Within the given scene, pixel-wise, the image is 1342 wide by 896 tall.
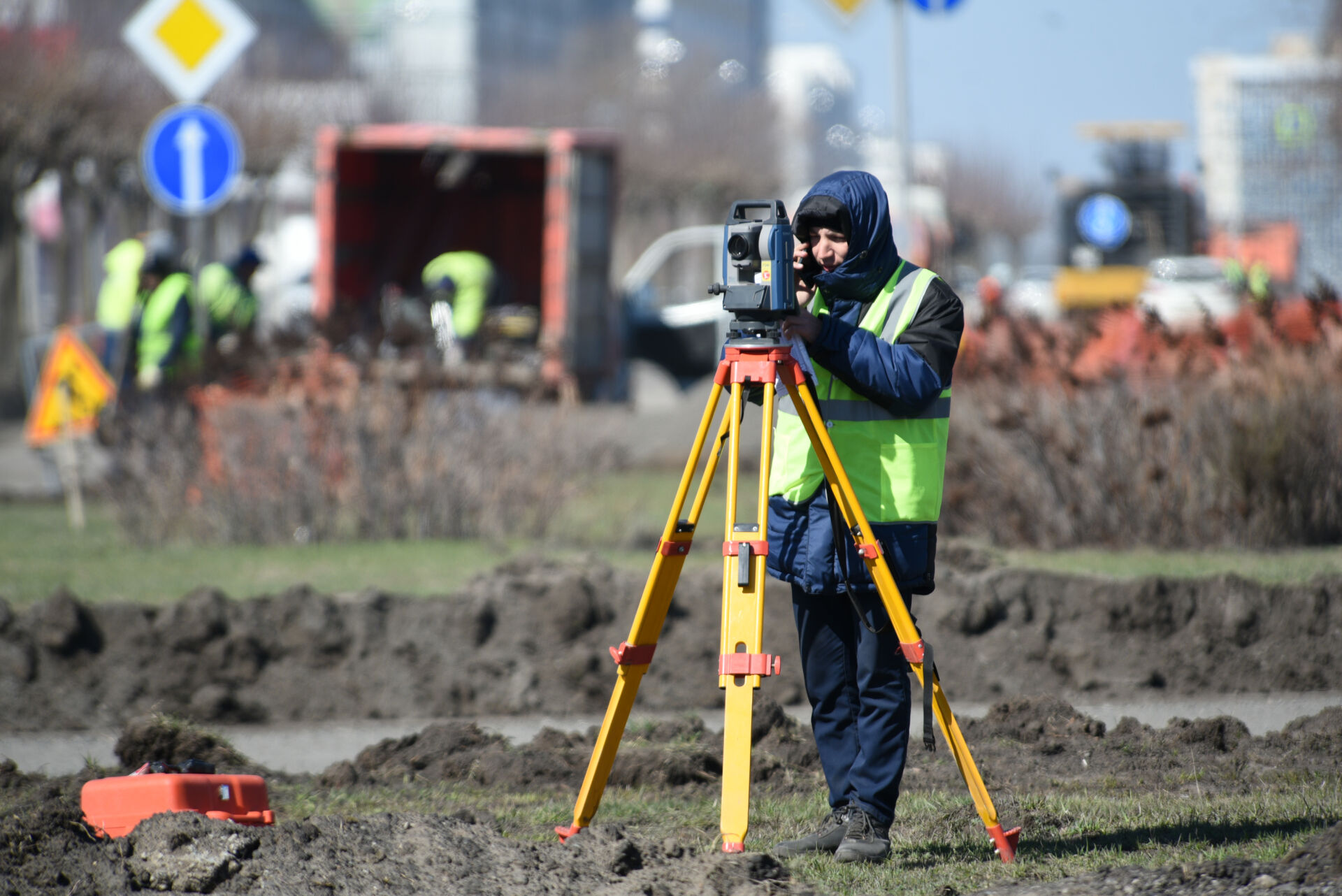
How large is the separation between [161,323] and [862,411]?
9.36 meters

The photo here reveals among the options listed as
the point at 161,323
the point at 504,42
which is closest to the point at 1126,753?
the point at 161,323

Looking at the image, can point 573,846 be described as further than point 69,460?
No

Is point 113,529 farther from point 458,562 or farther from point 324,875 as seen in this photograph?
A: point 324,875

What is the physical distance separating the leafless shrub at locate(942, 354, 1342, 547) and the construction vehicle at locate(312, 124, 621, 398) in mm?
7321

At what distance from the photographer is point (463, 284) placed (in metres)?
15.9

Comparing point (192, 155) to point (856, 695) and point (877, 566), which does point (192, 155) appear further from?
point (877, 566)

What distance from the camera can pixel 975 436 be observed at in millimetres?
9039

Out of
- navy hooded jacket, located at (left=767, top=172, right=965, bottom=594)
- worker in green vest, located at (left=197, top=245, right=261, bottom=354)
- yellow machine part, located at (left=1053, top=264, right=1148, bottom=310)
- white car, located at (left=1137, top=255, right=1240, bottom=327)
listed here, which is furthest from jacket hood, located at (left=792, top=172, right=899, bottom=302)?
yellow machine part, located at (left=1053, top=264, right=1148, bottom=310)

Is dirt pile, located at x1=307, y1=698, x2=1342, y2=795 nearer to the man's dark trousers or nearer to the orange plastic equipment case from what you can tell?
the man's dark trousers

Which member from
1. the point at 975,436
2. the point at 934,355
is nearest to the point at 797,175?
the point at 975,436

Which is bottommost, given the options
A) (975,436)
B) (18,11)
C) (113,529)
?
(113,529)

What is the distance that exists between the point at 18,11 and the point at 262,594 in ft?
66.1

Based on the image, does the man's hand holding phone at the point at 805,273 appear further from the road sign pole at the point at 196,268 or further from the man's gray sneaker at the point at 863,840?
the road sign pole at the point at 196,268

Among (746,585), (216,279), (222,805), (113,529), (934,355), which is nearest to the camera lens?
(746,585)
